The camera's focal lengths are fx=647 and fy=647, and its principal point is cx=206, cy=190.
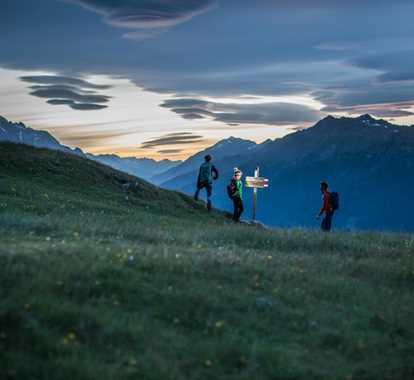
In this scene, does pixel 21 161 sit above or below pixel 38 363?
above

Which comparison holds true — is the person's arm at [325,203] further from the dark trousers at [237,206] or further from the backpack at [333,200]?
the dark trousers at [237,206]

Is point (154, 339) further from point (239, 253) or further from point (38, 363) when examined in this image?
point (239, 253)

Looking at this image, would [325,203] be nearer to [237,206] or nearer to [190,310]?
[237,206]

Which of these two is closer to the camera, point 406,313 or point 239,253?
point 406,313

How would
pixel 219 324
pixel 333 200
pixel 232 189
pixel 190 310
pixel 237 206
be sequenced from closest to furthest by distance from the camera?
pixel 219 324 → pixel 190 310 → pixel 333 200 → pixel 232 189 → pixel 237 206

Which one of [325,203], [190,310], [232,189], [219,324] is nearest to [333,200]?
[325,203]

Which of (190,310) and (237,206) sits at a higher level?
(237,206)

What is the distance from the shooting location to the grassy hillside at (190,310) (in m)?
11.3

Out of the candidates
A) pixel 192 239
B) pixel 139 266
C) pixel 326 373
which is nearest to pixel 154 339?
pixel 326 373

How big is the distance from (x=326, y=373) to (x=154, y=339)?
329 cm

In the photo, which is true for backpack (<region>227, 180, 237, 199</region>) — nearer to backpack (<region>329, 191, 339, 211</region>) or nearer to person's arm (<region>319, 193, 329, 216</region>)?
person's arm (<region>319, 193, 329, 216</region>)

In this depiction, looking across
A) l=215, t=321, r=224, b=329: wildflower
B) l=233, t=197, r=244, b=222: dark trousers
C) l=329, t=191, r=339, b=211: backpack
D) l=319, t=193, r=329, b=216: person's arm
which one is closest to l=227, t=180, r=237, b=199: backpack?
l=233, t=197, r=244, b=222: dark trousers

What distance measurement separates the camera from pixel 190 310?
13.9m

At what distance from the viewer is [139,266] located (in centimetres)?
1627
